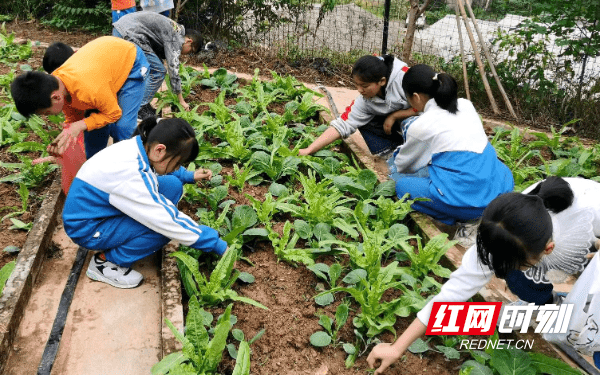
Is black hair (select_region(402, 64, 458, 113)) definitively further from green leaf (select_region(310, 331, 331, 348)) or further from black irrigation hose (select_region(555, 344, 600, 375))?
green leaf (select_region(310, 331, 331, 348))

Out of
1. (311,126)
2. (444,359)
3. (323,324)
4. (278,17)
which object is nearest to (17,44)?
(278,17)

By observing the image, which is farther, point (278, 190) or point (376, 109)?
point (376, 109)

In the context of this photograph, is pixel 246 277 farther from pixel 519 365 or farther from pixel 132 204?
pixel 519 365

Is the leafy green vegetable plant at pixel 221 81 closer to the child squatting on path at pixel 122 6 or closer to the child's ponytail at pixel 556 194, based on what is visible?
the child squatting on path at pixel 122 6

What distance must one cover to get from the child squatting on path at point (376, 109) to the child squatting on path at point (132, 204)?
1601 millimetres

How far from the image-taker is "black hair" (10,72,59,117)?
3.01m

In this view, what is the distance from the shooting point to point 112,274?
2.93 meters

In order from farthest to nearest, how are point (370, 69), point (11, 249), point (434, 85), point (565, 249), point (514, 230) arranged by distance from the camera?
point (370, 69) → point (434, 85) → point (11, 249) → point (565, 249) → point (514, 230)

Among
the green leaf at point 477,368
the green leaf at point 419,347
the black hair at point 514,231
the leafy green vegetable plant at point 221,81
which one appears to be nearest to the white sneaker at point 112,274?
the green leaf at point 419,347

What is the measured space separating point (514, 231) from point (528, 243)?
0.07m

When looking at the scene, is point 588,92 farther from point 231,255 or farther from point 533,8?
point 231,255

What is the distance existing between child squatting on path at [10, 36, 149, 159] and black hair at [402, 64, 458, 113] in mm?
1969

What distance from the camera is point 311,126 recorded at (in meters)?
4.88

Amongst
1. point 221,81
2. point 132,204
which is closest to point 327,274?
point 132,204
